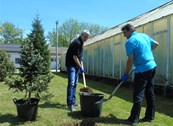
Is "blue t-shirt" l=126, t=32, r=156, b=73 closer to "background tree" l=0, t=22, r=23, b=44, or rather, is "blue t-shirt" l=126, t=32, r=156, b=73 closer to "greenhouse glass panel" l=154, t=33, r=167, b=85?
"greenhouse glass panel" l=154, t=33, r=167, b=85

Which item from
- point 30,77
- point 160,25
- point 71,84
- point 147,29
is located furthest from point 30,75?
point 147,29

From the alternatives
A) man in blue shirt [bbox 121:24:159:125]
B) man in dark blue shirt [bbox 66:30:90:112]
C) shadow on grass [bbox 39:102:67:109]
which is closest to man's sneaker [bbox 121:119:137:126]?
man in blue shirt [bbox 121:24:159:125]

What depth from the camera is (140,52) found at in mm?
5723

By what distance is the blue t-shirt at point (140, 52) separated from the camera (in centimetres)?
567

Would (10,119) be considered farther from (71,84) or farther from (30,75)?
(71,84)

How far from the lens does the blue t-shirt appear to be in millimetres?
5668

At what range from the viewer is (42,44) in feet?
104

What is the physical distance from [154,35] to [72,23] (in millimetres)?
60782

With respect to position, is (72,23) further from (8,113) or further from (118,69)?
(8,113)

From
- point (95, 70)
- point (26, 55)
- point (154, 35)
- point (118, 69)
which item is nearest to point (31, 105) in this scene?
point (26, 55)

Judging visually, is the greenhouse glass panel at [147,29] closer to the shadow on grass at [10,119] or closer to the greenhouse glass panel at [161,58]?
the greenhouse glass panel at [161,58]

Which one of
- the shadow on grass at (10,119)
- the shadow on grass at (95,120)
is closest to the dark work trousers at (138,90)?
the shadow on grass at (95,120)

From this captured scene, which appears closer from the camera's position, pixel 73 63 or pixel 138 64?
pixel 138 64

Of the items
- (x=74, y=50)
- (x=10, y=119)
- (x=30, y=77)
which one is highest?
(x=74, y=50)
